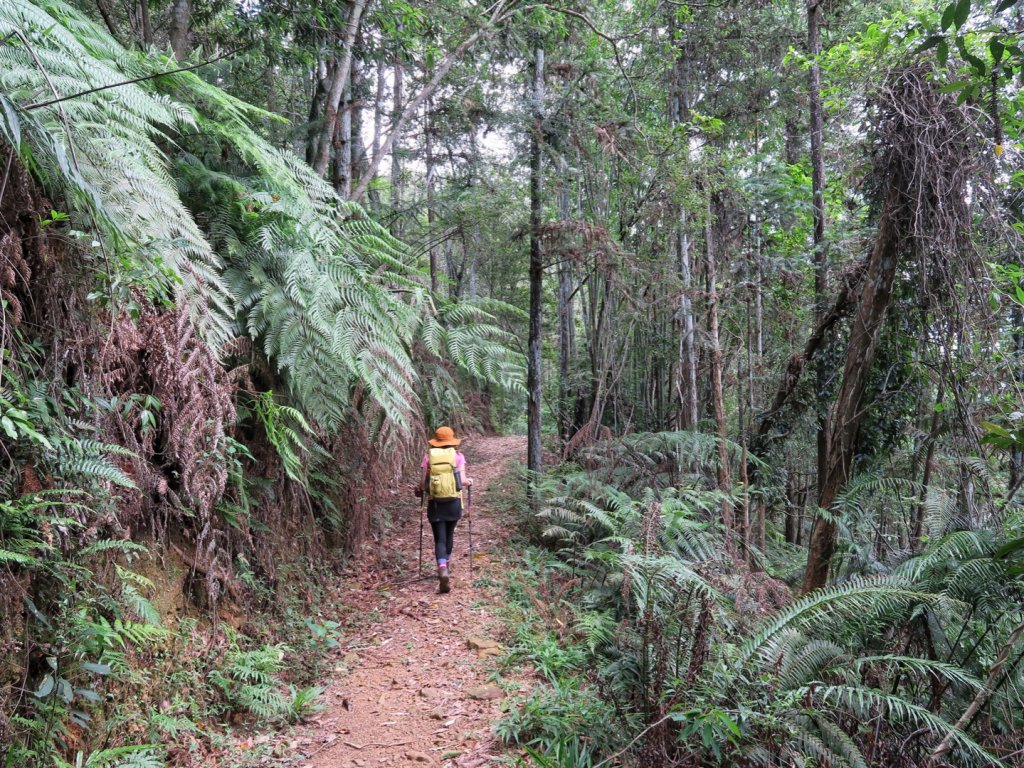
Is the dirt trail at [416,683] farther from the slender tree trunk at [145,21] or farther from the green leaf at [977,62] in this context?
the slender tree trunk at [145,21]

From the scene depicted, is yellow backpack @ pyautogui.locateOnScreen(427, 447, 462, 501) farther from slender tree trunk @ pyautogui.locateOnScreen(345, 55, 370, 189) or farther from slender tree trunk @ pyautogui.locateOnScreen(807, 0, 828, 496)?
slender tree trunk @ pyautogui.locateOnScreen(345, 55, 370, 189)

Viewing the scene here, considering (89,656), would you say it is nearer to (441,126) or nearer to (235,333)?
(235,333)

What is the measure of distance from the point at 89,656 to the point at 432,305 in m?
4.13

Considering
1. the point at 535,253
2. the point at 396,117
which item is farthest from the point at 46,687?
the point at 396,117

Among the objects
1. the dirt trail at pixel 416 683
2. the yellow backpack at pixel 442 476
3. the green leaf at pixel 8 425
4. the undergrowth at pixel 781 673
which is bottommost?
the dirt trail at pixel 416 683

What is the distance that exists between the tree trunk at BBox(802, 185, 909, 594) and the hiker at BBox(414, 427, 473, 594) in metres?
3.26

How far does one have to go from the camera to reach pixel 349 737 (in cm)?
387

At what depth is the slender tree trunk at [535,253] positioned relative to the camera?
778 cm

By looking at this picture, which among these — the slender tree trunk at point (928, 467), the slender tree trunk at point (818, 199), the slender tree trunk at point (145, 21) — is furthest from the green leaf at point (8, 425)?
the slender tree trunk at point (818, 199)

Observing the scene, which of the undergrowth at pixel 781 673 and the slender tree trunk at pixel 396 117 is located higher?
the slender tree trunk at pixel 396 117

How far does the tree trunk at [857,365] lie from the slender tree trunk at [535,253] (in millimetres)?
4021

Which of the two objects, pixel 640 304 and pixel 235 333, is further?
pixel 640 304

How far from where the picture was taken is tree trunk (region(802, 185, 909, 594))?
4227 millimetres

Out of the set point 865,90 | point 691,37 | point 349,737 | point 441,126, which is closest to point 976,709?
point 349,737
